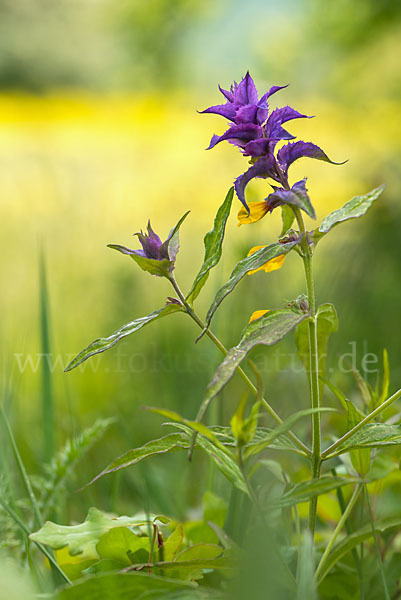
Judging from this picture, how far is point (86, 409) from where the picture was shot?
1435mm

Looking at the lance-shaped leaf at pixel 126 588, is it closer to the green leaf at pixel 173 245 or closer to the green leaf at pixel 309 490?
the green leaf at pixel 309 490

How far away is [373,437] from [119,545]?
223mm

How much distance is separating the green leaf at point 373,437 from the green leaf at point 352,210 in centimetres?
16

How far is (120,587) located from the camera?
397 millimetres

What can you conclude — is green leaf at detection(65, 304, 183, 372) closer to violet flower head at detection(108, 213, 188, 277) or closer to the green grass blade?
violet flower head at detection(108, 213, 188, 277)

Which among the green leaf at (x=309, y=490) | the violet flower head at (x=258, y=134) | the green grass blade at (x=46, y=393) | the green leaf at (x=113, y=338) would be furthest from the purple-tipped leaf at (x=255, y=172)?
the green grass blade at (x=46, y=393)

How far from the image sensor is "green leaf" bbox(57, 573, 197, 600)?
1.28ft

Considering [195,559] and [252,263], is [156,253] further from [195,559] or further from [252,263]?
[195,559]

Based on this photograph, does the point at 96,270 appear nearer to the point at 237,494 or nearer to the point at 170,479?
the point at 170,479

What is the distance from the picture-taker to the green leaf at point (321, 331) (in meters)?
0.54

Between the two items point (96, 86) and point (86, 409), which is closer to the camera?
point (86, 409)

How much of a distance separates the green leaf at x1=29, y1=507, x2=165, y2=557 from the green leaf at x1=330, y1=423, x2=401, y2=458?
0.17 metres

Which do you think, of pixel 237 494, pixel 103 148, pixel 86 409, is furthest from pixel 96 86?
pixel 237 494

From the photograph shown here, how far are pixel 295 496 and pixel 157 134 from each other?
2896 millimetres
